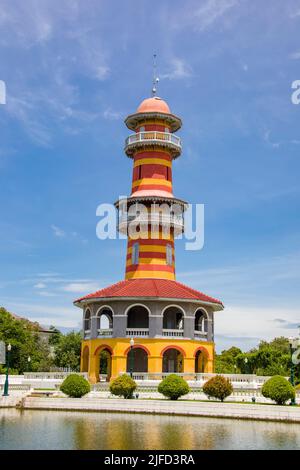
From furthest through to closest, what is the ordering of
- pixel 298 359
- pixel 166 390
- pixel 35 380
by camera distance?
pixel 298 359 < pixel 35 380 < pixel 166 390

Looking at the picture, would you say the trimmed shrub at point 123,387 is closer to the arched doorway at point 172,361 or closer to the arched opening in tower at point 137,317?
the arched doorway at point 172,361

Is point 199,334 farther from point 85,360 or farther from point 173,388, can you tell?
point 173,388

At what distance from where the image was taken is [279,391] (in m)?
30.7

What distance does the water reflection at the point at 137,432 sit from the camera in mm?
20625

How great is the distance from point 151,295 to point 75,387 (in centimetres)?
1311

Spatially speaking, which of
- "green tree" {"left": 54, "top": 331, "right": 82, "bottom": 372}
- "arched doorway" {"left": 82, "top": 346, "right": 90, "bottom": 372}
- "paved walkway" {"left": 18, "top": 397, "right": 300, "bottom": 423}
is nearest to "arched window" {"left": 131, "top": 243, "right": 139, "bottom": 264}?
"arched doorway" {"left": 82, "top": 346, "right": 90, "bottom": 372}

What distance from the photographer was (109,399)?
106 ft

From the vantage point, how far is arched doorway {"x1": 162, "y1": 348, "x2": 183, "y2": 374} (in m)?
49.9

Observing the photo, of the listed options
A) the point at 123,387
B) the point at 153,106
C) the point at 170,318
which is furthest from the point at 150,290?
the point at 153,106

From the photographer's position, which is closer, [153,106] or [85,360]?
[85,360]

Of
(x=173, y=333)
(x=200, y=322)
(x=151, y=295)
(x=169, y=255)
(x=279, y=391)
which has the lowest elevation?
(x=279, y=391)
